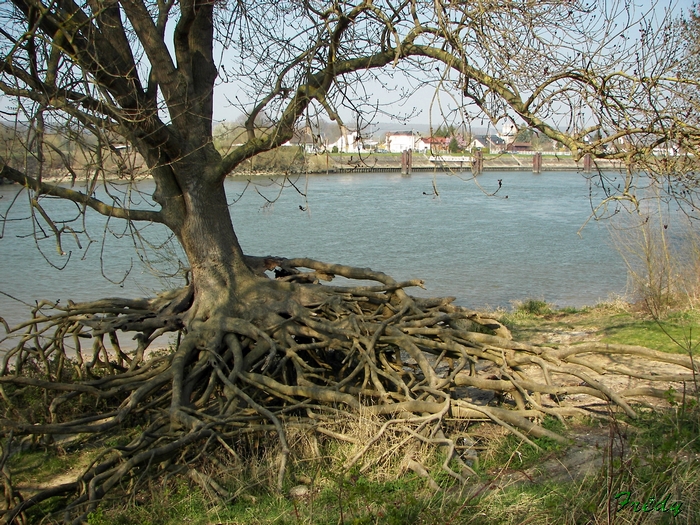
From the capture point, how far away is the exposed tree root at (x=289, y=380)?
219 inches

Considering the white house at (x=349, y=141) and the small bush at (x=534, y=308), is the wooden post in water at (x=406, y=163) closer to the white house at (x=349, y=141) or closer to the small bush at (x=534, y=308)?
the small bush at (x=534, y=308)

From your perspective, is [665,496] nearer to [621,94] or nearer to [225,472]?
[225,472]

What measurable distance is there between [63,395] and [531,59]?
208 inches

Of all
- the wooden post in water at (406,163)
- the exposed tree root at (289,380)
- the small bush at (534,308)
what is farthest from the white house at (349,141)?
the wooden post in water at (406,163)

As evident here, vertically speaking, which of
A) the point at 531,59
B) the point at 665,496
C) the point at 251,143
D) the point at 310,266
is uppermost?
the point at 531,59

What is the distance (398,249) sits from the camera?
22.2 m

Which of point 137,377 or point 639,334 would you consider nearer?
point 137,377

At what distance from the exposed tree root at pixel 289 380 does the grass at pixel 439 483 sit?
0.13 metres

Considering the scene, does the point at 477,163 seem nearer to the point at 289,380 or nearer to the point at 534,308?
the point at 289,380

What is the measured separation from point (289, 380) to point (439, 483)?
2.30 m

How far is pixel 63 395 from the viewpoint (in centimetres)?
666

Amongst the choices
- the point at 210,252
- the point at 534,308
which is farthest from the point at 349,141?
the point at 534,308

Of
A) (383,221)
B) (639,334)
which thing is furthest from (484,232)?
(639,334)

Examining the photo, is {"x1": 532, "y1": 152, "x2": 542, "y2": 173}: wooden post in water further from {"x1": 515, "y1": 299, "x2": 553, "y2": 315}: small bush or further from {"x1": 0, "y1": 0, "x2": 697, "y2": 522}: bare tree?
{"x1": 0, "y1": 0, "x2": 697, "y2": 522}: bare tree
